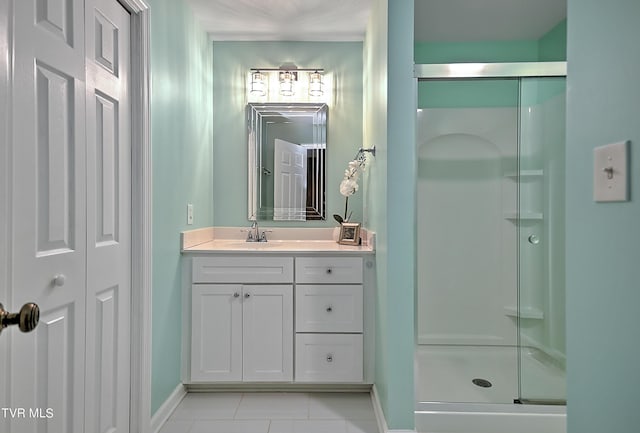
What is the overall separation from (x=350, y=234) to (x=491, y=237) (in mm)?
1114

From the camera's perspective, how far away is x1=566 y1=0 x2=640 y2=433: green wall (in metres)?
0.58

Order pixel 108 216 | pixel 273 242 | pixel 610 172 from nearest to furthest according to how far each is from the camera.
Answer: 1. pixel 610 172
2. pixel 108 216
3. pixel 273 242

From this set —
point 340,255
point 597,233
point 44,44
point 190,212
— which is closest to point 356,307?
point 340,255

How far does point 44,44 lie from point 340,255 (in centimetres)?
167

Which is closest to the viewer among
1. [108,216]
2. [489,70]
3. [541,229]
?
[108,216]

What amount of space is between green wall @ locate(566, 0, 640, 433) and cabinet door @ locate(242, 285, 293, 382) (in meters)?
1.66

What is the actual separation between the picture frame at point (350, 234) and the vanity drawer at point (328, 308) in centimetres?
39

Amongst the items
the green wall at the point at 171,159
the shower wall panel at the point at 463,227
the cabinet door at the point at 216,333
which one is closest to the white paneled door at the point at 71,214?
the green wall at the point at 171,159

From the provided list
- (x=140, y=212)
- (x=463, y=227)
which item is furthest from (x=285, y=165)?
(x=463, y=227)

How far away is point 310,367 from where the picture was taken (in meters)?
2.22

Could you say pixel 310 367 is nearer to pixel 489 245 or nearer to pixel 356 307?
pixel 356 307

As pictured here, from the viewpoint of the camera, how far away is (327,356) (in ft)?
7.30

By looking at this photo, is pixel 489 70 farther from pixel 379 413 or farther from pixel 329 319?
pixel 379 413

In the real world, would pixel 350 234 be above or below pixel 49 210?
below
